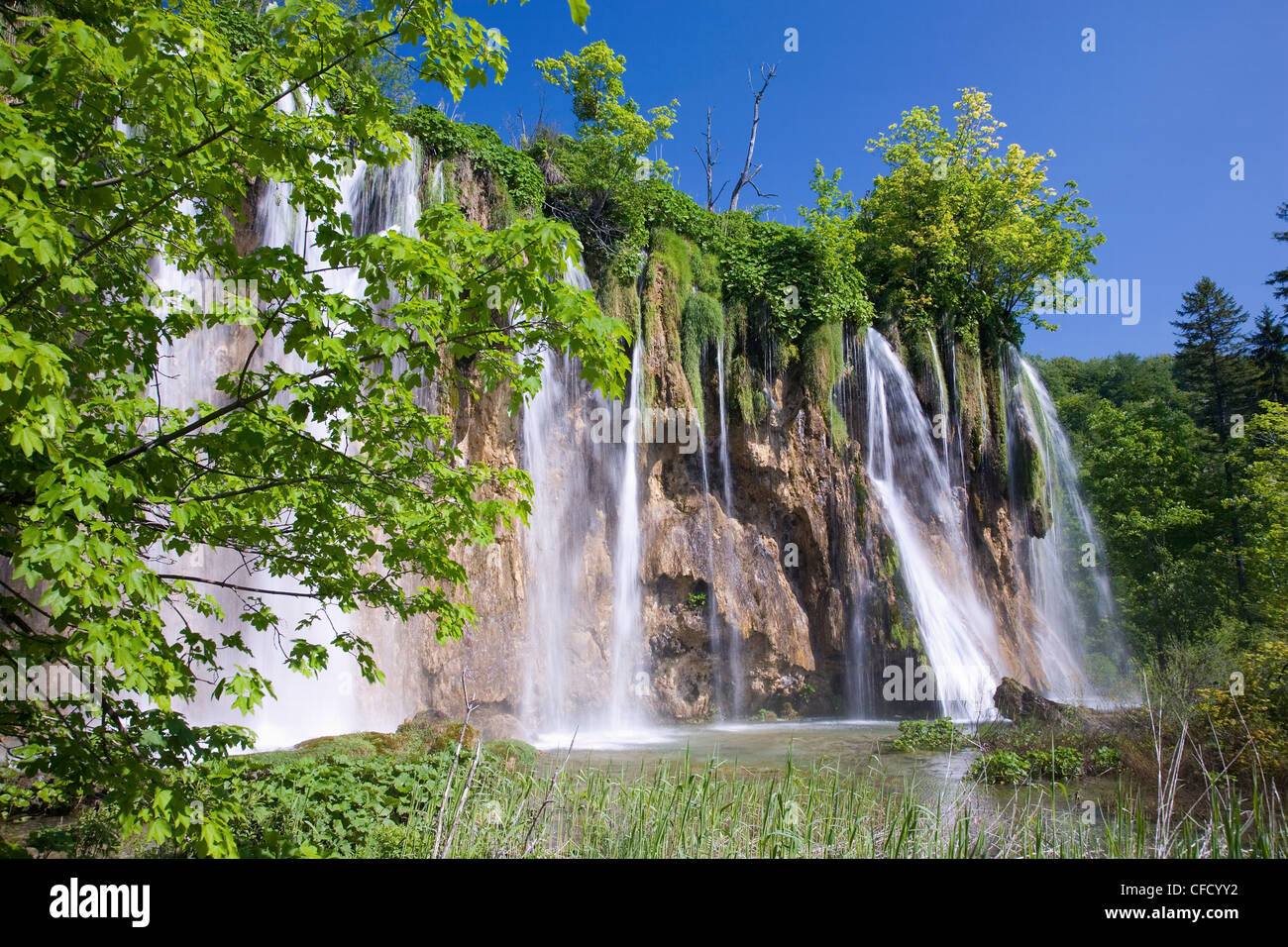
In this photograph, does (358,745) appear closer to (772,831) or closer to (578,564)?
(772,831)

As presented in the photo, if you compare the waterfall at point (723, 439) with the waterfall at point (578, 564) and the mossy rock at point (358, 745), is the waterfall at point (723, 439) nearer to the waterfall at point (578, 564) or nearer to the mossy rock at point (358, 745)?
the waterfall at point (578, 564)

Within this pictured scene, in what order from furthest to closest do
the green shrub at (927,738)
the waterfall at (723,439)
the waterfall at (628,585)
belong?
the waterfall at (723,439) < the waterfall at (628,585) < the green shrub at (927,738)

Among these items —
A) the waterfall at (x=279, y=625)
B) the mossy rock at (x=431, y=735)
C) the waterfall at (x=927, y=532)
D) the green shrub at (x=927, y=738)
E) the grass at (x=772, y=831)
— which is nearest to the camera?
the grass at (x=772, y=831)

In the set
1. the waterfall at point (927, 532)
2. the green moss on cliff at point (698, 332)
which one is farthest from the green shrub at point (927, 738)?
the green moss on cliff at point (698, 332)

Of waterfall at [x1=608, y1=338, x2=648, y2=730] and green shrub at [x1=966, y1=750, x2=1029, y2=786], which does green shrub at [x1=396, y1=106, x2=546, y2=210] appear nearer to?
waterfall at [x1=608, y1=338, x2=648, y2=730]

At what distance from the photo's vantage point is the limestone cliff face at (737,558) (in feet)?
58.7

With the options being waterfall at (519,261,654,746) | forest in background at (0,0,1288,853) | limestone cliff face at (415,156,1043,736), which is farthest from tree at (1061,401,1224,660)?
forest in background at (0,0,1288,853)

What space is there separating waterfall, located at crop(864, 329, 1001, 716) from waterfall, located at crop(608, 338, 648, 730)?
6.91 metres

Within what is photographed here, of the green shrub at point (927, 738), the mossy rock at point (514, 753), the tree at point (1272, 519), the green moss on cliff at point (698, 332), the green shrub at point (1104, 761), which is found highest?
the green moss on cliff at point (698, 332)

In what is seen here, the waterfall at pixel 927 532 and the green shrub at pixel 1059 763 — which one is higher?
the waterfall at pixel 927 532

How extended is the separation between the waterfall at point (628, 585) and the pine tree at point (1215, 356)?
97.2 ft

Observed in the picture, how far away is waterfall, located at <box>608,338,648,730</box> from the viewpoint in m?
17.8
